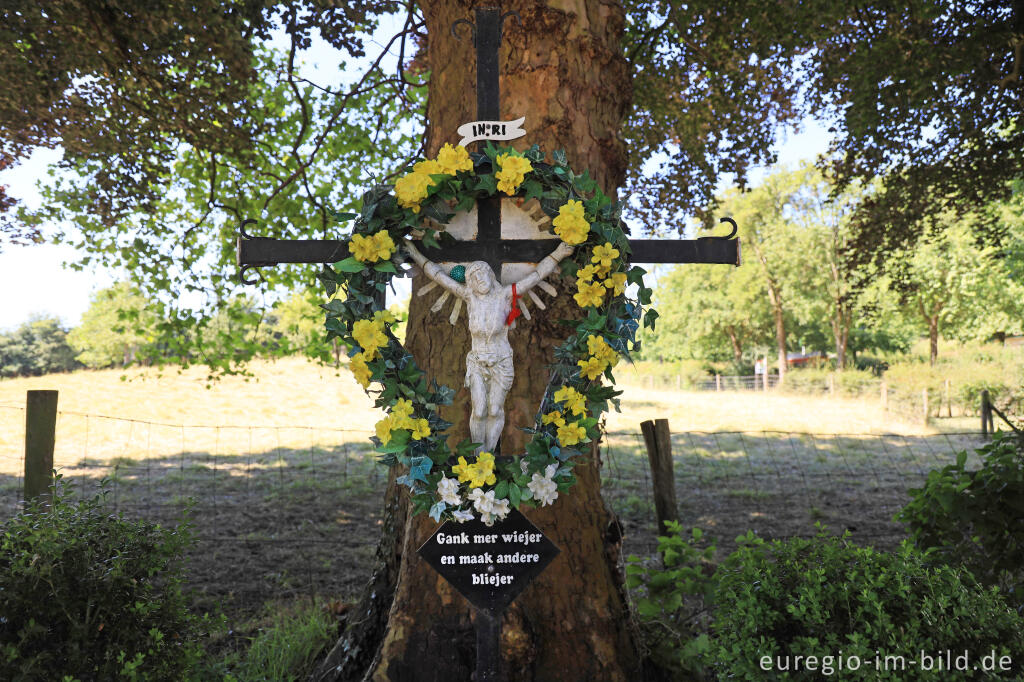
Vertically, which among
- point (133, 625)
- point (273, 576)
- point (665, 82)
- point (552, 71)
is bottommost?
point (273, 576)

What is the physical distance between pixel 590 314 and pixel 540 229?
1.54 ft

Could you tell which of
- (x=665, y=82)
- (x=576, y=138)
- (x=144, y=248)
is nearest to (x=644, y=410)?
(x=665, y=82)

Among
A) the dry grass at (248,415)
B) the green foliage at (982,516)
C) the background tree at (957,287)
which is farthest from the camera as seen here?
the background tree at (957,287)

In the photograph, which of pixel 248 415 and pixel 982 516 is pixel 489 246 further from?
pixel 248 415

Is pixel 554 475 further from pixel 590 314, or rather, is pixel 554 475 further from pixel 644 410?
pixel 644 410

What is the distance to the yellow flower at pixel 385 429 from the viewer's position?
268cm

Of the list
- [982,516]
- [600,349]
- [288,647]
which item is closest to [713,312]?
[982,516]

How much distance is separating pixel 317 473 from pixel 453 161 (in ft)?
29.7

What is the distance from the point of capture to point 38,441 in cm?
516

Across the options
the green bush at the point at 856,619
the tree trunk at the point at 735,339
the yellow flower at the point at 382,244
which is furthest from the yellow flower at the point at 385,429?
the tree trunk at the point at 735,339

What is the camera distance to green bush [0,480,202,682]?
2.83 m

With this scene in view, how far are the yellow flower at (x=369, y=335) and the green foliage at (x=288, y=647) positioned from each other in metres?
2.17

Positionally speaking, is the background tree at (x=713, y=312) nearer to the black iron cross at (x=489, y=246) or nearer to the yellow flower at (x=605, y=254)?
the black iron cross at (x=489, y=246)

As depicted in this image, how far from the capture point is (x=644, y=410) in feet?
71.3
